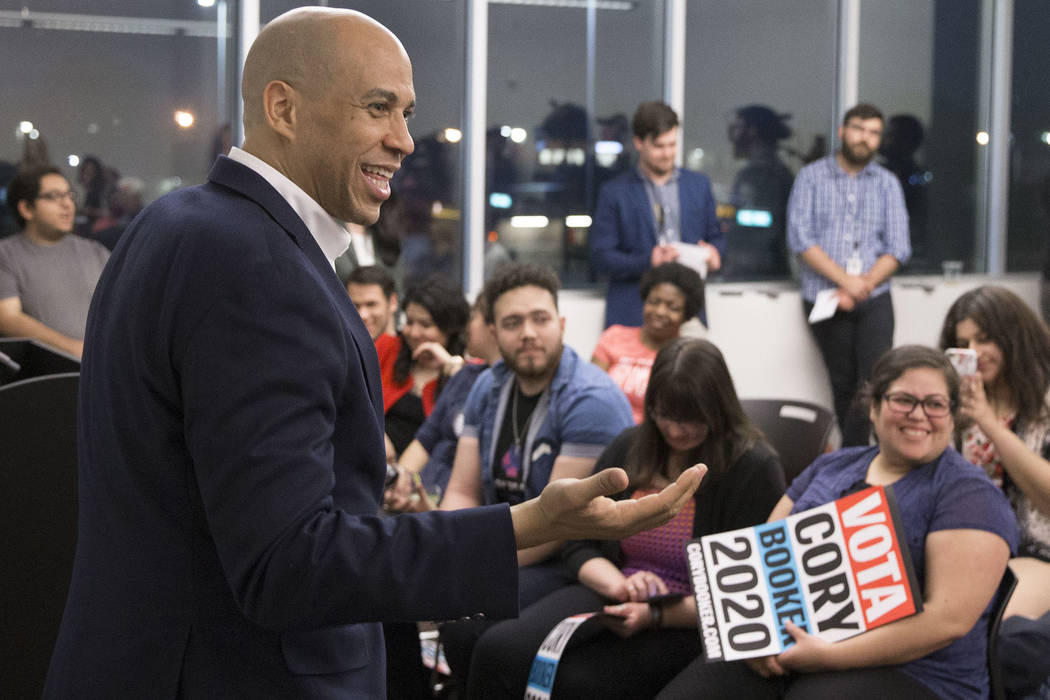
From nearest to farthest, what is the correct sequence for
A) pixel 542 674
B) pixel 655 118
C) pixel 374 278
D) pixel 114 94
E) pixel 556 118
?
pixel 542 674 < pixel 374 278 < pixel 114 94 < pixel 655 118 < pixel 556 118

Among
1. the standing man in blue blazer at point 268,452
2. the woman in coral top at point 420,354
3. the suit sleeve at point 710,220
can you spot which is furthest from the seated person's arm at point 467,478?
the suit sleeve at point 710,220

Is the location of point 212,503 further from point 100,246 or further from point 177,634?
point 100,246

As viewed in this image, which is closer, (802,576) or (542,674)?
(802,576)

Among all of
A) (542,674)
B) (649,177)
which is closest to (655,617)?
(542,674)

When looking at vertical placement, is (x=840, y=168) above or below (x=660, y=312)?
above

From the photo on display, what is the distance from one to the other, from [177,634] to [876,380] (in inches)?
76.4

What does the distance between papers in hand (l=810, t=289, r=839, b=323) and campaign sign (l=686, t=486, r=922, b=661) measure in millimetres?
3978

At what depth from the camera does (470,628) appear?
118 inches

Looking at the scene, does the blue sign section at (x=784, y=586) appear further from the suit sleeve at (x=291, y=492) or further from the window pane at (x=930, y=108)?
the window pane at (x=930, y=108)

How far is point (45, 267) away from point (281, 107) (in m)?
4.01

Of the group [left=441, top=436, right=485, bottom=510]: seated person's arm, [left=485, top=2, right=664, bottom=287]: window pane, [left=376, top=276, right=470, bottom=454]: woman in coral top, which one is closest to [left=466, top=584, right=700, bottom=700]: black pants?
[left=441, top=436, right=485, bottom=510]: seated person's arm

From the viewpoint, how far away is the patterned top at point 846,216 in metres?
6.16

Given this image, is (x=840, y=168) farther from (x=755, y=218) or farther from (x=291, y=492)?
(x=291, y=492)

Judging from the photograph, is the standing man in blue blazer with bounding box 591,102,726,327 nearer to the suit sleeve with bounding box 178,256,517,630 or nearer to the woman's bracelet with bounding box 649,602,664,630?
the woman's bracelet with bounding box 649,602,664,630
